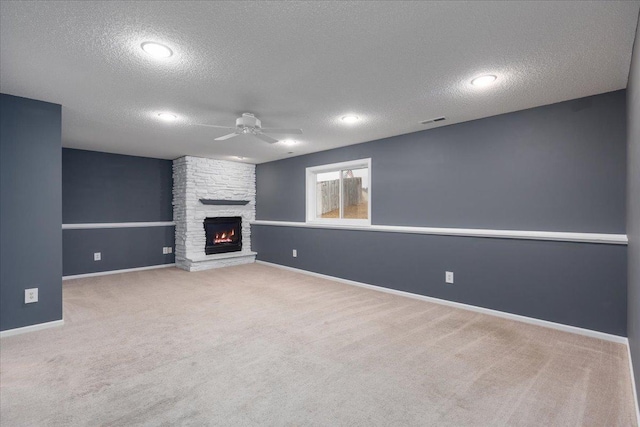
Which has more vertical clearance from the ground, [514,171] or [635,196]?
[514,171]

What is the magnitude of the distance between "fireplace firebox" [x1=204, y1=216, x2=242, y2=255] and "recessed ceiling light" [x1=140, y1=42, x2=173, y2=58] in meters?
4.63

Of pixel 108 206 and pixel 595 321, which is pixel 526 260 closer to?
pixel 595 321

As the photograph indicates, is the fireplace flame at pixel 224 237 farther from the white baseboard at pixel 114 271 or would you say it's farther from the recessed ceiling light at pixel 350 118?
the recessed ceiling light at pixel 350 118

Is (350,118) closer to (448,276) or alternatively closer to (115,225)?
(448,276)

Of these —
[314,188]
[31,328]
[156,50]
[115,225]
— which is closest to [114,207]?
[115,225]

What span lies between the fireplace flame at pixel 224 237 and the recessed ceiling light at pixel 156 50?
4.88 m

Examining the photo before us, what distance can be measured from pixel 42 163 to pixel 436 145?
176 inches

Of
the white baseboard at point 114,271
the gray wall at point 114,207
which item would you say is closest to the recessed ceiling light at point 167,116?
the gray wall at point 114,207

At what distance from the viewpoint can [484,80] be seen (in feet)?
8.55

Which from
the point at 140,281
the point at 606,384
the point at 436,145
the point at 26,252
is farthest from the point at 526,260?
the point at 140,281

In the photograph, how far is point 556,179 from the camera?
3.12 m

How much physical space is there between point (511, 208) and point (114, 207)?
6.58 metres

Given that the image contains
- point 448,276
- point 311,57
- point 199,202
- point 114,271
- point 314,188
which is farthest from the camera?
point 199,202

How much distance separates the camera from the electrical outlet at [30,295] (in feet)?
9.89
